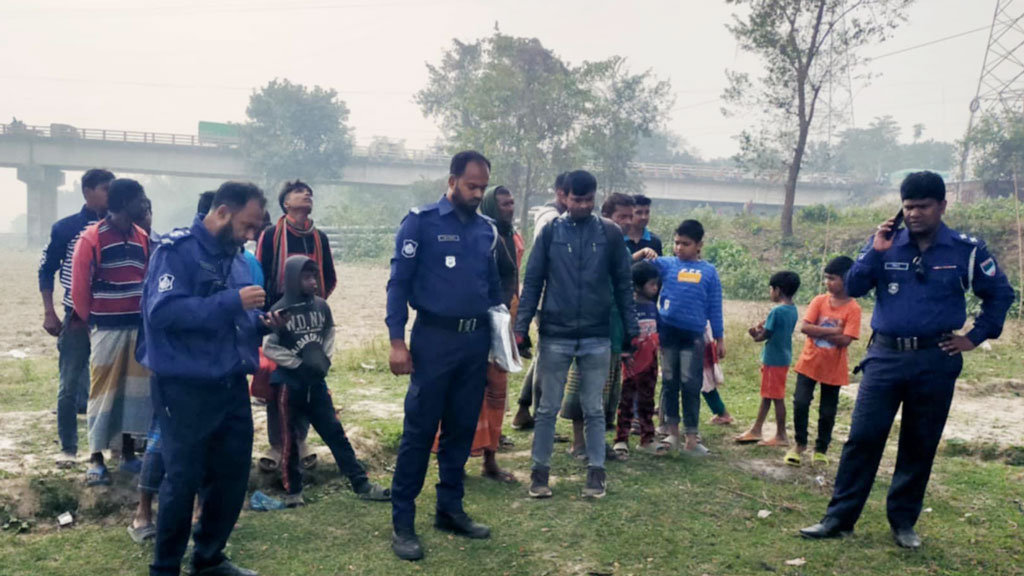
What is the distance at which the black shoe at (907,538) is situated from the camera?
4.34 meters

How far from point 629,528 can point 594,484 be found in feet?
1.86

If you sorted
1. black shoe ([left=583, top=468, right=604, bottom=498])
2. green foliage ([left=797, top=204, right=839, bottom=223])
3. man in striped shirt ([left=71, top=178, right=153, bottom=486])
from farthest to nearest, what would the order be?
1. green foliage ([left=797, top=204, right=839, bottom=223])
2. black shoe ([left=583, top=468, right=604, bottom=498])
3. man in striped shirt ([left=71, top=178, right=153, bottom=486])

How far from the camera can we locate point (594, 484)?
5156 millimetres

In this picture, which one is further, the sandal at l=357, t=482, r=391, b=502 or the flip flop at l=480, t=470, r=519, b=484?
the flip flop at l=480, t=470, r=519, b=484

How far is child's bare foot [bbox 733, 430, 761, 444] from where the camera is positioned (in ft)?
21.6

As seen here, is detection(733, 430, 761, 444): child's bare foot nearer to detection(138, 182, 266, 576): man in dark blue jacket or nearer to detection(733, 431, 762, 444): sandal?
detection(733, 431, 762, 444): sandal

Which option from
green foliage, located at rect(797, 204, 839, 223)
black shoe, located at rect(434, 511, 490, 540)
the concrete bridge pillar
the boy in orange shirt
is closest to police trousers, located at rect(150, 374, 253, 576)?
black shoe, located at rect(434, 511, 490, 540)

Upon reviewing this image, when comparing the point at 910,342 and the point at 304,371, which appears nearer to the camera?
the point at 910,342

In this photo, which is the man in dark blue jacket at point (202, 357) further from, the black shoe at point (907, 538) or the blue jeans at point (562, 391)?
the black shoe at point (907, 538)

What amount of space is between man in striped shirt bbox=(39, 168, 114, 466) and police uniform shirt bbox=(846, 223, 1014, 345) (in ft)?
16.4

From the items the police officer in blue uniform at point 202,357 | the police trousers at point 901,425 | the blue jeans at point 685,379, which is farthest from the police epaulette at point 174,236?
the blue jeans at point 685,379

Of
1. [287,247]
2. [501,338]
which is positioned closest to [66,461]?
[287,247]

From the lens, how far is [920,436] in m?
4.43

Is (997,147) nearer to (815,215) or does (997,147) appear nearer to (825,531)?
(815,215)
